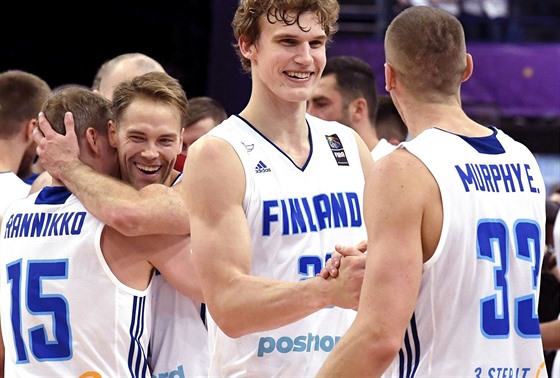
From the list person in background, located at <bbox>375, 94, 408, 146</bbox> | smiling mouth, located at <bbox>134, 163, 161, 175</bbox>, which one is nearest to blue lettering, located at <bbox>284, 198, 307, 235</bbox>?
smiling mouth, located at <bbox>134, 163, 161, 175</bbox>

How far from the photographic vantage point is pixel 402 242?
3.11 m

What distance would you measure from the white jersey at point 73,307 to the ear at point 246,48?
940mm

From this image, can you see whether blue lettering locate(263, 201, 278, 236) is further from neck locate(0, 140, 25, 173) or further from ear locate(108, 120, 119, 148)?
neck locate(0, 140, 25, 173)

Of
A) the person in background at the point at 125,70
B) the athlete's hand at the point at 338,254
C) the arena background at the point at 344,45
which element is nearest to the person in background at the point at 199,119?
the person in background at the point at 125,70

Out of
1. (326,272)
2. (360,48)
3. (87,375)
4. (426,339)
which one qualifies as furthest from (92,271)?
(360,48)

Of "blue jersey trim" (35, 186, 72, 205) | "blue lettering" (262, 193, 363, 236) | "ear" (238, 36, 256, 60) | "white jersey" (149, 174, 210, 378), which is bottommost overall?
"white jersey" (149, 174, 210, 378)

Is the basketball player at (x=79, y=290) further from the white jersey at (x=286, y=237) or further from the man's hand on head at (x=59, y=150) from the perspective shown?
the white jersey at (x=286, y=237)

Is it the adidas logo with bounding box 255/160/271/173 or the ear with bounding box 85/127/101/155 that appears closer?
the adidas logo with bounding box 255/160/271/173

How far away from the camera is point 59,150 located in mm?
4441

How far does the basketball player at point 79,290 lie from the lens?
13.9 feet

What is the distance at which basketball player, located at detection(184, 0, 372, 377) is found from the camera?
3781 millimetres

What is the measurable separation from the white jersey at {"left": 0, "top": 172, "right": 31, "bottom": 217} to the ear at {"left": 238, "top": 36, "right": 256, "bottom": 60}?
1.75 m

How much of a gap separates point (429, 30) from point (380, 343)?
1092 mm

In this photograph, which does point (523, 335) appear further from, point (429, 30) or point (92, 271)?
point (92, 271)
